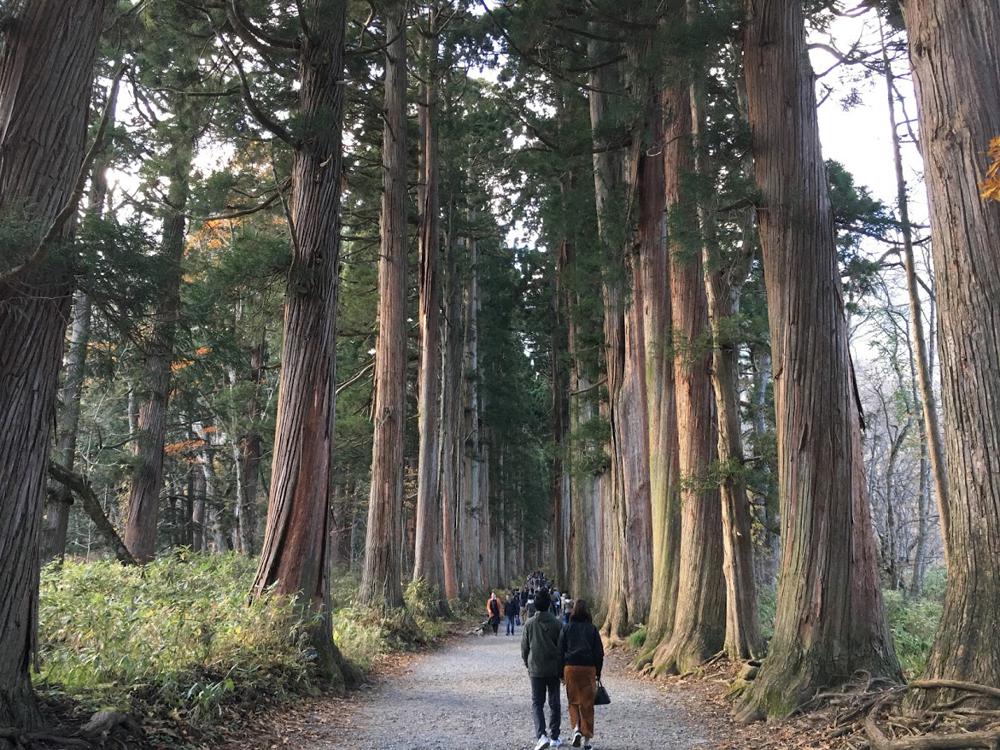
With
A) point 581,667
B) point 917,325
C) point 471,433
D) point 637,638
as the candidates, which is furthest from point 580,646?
point 471,433

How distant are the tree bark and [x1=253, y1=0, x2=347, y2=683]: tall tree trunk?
16.9 ft

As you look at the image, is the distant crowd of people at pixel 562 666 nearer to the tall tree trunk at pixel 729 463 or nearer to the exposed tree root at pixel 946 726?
the exposed tree root at pixel 946 726

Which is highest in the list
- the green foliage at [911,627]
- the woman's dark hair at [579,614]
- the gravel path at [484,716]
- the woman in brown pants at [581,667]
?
the woman's dark hair at [579,614]

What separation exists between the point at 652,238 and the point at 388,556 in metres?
8.27

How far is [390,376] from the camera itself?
605 inches

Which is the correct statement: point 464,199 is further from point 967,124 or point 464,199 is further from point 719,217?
point 967,124

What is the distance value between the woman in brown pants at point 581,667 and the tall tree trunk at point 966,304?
2.79 meters

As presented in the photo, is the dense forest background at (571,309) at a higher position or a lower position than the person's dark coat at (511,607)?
higher

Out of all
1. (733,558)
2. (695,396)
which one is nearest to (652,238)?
(695,396)

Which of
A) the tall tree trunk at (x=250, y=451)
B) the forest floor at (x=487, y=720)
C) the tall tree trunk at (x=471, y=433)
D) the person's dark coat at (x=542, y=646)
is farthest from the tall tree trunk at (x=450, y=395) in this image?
the person's dark coat at (x=542, y=646)

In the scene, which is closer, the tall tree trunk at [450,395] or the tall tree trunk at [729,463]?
the tall tree trunk at [729,463]

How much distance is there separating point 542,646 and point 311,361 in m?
4.66

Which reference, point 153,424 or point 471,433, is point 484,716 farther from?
point 471,433

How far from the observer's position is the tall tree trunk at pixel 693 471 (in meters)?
10.4
